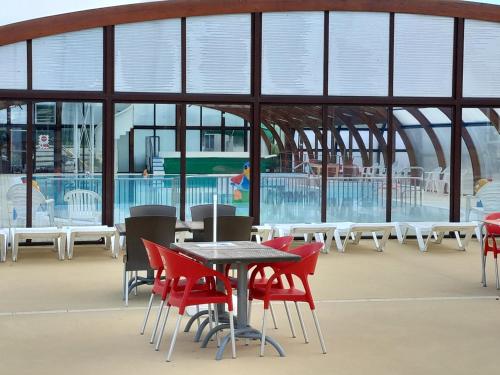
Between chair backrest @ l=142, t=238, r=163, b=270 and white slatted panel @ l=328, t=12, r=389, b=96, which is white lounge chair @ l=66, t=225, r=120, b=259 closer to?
white slatted panel @ l=328, t=12, r=389, b=96

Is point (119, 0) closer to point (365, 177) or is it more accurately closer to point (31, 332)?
point (365, 177)

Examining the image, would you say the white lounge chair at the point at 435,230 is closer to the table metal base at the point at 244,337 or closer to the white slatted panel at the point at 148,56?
the white slatted panel at the point at 148,56

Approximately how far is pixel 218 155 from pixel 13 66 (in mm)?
3461

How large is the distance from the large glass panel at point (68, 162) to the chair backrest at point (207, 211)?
3.65 meters

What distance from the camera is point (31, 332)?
7680 millimetres

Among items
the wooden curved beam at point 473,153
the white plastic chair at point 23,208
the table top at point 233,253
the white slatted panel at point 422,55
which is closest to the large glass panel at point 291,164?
the white slatted panel at point 422,55

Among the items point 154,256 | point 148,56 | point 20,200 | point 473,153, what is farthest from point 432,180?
point 154,256

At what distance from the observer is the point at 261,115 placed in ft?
48.0

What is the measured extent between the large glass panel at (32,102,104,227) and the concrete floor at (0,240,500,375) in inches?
66.9

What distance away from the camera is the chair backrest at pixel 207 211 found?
10.7m

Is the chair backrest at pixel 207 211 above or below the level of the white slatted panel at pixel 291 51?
below

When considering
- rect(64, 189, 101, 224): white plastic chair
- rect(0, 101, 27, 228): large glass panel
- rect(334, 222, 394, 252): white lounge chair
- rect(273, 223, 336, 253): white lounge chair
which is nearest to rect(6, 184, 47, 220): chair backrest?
rect(0, 101, 27, 228): large glass panel

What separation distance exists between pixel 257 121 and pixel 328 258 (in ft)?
9.41

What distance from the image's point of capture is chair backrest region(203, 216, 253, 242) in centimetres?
936
